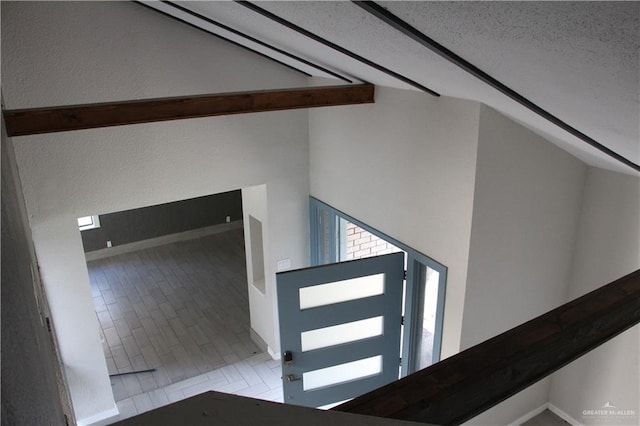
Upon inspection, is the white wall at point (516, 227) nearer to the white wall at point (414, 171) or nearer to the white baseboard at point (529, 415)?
the white wall at point (414, 171)

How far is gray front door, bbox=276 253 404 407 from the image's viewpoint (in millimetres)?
4449

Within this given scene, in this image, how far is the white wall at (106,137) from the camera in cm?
413

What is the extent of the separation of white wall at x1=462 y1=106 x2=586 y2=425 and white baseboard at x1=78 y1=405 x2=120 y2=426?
12.0 feet

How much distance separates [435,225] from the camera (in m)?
4.02

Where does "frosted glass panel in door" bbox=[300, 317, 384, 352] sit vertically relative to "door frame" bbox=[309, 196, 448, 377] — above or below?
below

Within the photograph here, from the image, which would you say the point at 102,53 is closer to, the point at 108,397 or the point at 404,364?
the point at 108,397

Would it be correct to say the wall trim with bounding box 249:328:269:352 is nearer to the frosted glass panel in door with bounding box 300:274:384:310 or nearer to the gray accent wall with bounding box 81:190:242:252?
the frosted glass panel in door with bounding box 300:274:384:310

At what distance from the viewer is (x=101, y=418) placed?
5098 mm

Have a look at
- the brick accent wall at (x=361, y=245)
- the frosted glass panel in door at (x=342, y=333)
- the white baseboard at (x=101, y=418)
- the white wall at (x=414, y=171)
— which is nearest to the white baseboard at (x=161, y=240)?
the white baseboard at (x=101, y=418)

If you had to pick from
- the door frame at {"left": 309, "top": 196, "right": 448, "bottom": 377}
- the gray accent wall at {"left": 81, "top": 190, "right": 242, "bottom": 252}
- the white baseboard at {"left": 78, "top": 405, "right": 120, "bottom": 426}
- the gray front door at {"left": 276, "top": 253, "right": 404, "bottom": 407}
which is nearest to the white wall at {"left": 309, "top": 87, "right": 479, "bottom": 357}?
the door frame at {"left": 309, "top": 196, "right": 448, "bottom": 377}

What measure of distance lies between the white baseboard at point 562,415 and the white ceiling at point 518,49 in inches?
99.6

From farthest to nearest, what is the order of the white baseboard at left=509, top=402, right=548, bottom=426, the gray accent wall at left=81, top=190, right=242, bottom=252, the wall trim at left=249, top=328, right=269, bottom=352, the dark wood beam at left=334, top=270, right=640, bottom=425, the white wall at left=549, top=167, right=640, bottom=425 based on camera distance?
the gray accent wall at left=81, top=190, right=242, bottom=252
the wall trim at left=249, top=328, right=269, bottom=352
the white baseboard at left=509, top=402, right=548, bottom=426
the white wall at left=549, top=167, right=640, bottom=425
the dark wood beam at left=334, top=270, right=640, bottom=425

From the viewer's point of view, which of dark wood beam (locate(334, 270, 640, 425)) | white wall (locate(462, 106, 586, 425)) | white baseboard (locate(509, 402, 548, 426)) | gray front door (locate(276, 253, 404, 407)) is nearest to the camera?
dark wood beam (locate(334, 270, 640, 425))

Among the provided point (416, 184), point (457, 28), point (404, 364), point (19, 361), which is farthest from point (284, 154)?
point (19, 361)
